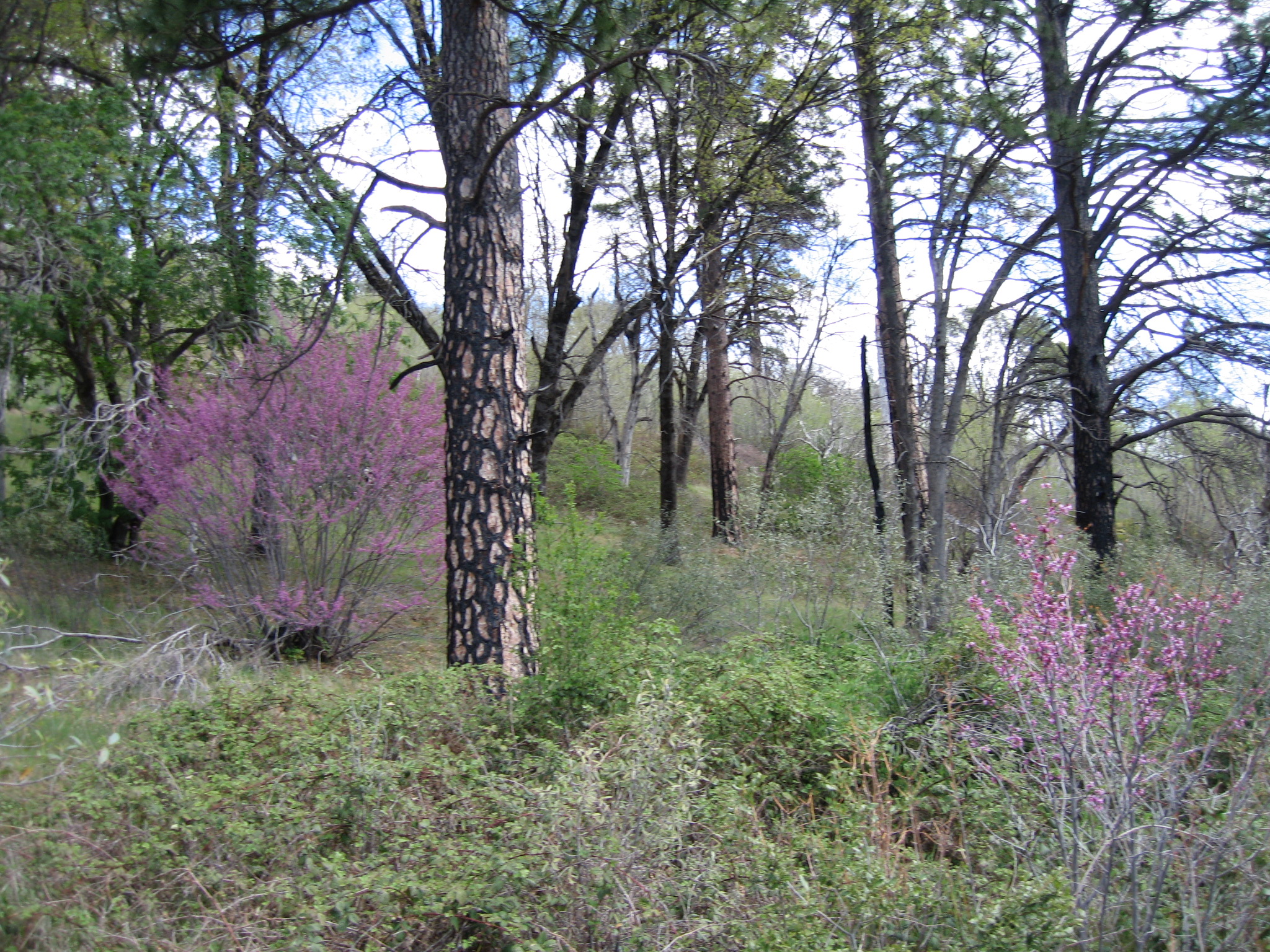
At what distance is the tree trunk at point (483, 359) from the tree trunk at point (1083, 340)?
337 inches

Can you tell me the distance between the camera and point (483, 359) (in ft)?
18.1

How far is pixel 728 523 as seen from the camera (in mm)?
15383

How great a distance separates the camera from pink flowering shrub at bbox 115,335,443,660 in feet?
25.3

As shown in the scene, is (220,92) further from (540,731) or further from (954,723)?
(954,723)

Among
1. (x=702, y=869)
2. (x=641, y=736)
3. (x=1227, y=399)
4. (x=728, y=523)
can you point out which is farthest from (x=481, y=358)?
(x=1227, y=399)

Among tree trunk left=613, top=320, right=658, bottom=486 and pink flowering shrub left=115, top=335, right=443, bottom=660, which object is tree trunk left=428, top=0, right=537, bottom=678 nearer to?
pink flowering shrub left=115, top=335, right=443, bottom=660

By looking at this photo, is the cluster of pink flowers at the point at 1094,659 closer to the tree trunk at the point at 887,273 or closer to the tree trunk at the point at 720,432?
the tree trunk at the point at 887,273

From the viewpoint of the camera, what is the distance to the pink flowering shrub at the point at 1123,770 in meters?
2.83

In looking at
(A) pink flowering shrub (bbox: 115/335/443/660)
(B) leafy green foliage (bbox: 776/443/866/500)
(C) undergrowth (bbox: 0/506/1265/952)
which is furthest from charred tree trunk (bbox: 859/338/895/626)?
(B) leafy green foliage (bbox: 776/443/866/500)

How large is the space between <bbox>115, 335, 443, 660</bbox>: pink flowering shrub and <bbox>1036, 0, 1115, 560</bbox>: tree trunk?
865 centimetres

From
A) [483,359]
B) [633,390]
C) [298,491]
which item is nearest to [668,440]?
[633,390]

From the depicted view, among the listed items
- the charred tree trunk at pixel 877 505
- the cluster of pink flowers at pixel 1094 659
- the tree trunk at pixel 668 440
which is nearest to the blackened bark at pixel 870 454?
the charred tree trunk at pixel 877 505

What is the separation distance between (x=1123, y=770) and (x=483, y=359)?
4031 mm

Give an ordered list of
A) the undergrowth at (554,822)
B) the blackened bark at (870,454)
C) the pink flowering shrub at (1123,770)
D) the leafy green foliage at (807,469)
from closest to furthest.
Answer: the pink flowering shrub at (1123,770) < the undergrowth at (554,822) < the blackened bark at (870,454) < the leafy green foliage at (807,469)
